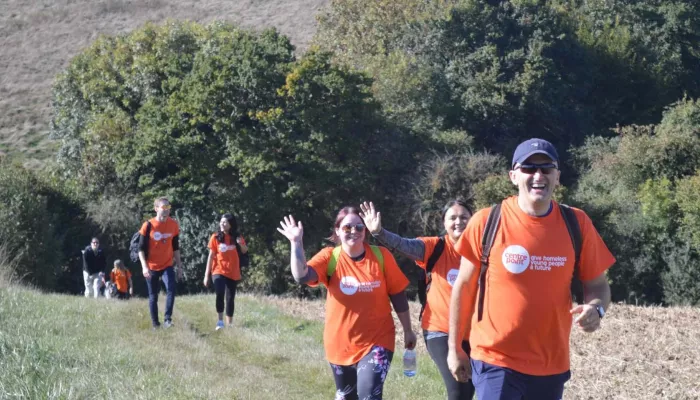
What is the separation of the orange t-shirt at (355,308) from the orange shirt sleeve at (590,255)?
2.22m

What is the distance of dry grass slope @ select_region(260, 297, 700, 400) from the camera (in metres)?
10.4

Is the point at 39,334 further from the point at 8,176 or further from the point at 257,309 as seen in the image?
the point at 8,176

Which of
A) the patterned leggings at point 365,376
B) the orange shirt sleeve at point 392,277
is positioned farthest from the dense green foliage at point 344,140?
the patterned leggings at point 365,376

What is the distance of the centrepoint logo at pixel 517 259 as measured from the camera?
498 centimetres

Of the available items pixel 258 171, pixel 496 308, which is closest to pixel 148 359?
pixel 496 308

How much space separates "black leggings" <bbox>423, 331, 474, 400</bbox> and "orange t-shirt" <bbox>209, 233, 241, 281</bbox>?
733cm

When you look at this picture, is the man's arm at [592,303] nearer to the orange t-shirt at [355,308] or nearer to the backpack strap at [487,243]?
the backpack strap at [487,243]

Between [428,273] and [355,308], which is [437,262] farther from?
[355,308]

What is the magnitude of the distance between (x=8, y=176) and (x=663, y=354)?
27723 millimetres

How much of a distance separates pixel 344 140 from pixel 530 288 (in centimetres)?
2850

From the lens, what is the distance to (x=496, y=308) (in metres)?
5.07

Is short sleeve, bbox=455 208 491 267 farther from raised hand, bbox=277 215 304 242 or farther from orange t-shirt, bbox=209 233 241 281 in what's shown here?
orange t-shirt, bbox=209 233 241 281

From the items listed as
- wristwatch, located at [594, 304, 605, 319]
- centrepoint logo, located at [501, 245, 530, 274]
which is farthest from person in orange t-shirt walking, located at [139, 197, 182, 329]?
wristwatch, located at [594, 304, 605, 319]

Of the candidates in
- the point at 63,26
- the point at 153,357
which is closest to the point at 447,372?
the point at 153,357
